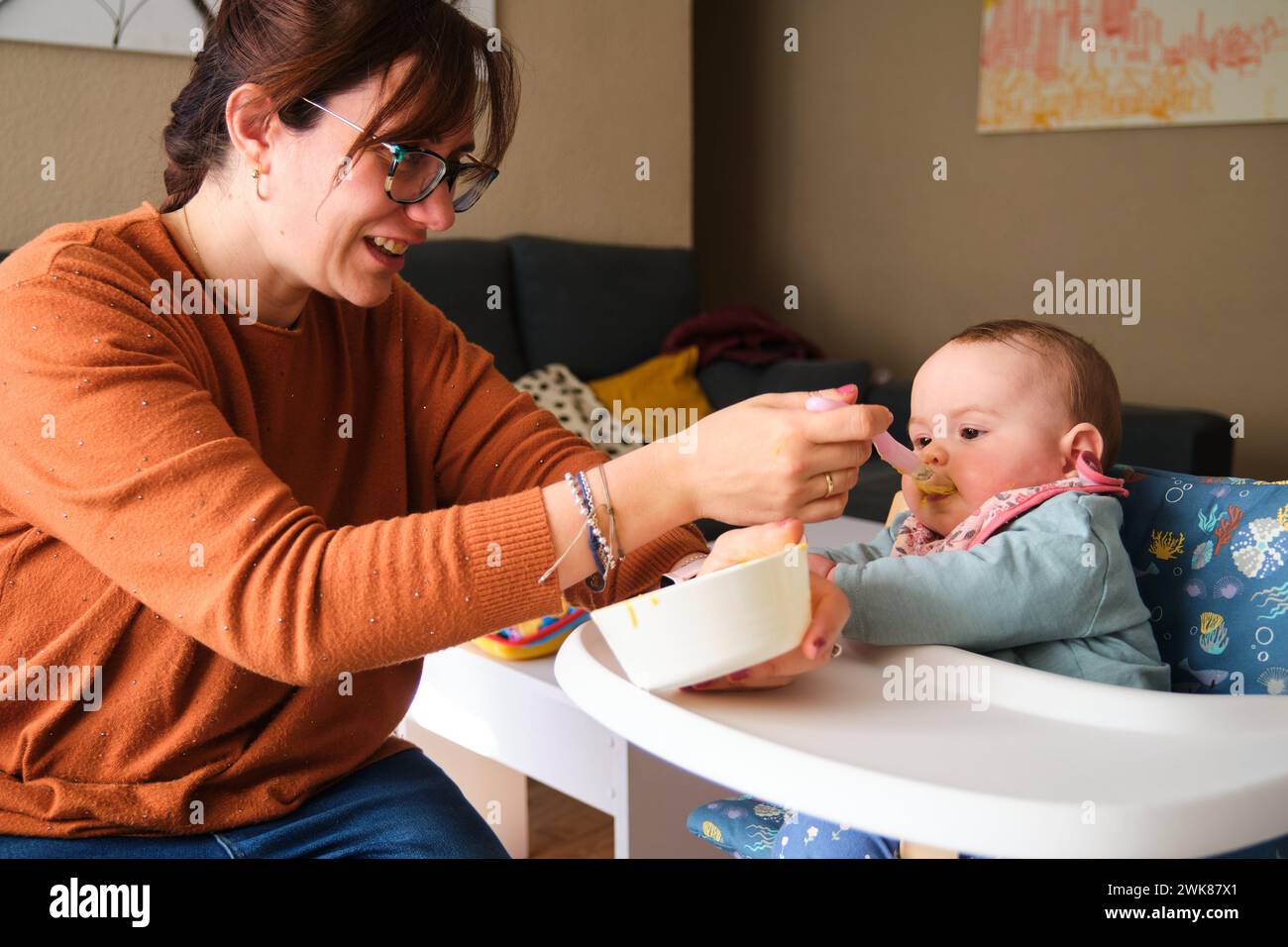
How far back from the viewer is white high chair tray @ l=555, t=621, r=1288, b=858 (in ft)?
2.20

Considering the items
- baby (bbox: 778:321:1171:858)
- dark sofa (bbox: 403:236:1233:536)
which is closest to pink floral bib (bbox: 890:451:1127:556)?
baby (bbox: 778:321:1171:858)

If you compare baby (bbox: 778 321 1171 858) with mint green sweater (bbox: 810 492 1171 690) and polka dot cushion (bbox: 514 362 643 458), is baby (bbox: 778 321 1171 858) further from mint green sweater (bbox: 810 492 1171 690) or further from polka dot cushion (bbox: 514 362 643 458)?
polka dot cushion (bbox: 514 362 643 458)

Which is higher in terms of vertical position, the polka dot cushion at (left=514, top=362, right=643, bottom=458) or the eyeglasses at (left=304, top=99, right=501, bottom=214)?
the eyeglasses at (left=304, top=99, right=501, bottom=214)

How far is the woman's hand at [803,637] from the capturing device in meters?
0.86

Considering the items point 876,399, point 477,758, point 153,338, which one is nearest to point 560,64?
point 876,399

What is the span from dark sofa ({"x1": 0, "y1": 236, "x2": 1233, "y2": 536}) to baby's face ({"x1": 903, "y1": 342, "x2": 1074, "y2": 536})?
1815mm

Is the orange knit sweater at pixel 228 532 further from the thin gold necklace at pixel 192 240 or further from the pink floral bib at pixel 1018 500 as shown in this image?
the pink floral bib at pixel 1018 500

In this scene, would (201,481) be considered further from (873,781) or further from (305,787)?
(873,781)

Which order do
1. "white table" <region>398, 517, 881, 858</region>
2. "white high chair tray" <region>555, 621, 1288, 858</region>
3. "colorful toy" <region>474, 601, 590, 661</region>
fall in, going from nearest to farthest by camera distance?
1. "white high chair tray" <region>555, 621, 1288, 858</region>
2. "white table" <region>398, 517, 881, 858</region>
3. "colorful toy" <region>474, 601, 590, 661</region>

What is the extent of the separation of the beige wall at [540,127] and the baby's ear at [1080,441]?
2398 mm

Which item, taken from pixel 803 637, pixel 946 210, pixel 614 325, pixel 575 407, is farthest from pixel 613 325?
pixel 803 637

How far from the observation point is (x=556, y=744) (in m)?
1.83

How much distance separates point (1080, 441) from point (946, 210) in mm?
3466

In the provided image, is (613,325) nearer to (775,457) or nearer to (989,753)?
(775,457)
